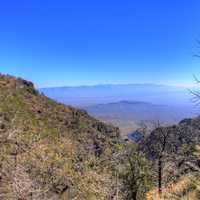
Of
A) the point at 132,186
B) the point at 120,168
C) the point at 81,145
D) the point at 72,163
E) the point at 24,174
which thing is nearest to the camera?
the point at 132,186

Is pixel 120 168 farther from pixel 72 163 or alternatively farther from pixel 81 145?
pixel 81 145

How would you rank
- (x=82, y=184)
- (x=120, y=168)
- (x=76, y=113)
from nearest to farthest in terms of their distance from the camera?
(x=120, y=168)
(x=82, y=184)
(x=76, y=113)

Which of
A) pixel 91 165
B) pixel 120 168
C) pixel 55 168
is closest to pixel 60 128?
pixel 91 165

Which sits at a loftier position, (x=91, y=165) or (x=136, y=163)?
(x=136, y=163)

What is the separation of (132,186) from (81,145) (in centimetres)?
3464

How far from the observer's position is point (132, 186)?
24547mm

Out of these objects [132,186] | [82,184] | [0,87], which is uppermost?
[0,87]

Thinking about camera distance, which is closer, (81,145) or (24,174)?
(24,174)

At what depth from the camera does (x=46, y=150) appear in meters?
43.9

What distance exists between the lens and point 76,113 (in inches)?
2810

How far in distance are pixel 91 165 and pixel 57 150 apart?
4.69 metres

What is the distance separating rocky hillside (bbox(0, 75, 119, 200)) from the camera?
1328 inches

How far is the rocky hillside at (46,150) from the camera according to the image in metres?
33.7

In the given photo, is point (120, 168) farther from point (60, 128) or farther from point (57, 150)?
point (60, 128)
